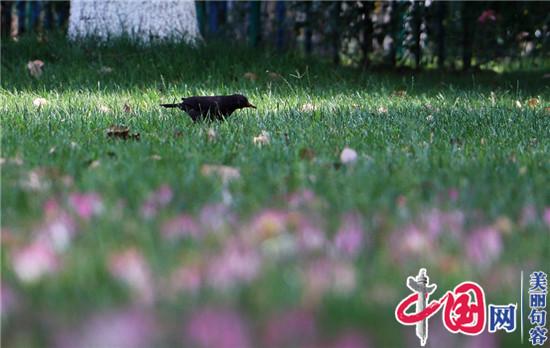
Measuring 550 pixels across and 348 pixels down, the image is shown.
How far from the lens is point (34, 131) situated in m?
3.86

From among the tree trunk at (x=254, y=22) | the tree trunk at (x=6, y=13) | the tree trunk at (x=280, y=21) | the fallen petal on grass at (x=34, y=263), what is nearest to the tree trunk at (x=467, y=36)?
the tree trunk at (x=280, y=21)

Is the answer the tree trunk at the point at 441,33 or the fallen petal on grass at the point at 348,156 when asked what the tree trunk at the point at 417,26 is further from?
the fallen petal on grass at the point at 348,156

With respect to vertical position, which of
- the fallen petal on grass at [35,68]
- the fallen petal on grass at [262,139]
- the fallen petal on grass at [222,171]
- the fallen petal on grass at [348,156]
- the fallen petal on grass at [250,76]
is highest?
the fallen petal on grass at [222,171]

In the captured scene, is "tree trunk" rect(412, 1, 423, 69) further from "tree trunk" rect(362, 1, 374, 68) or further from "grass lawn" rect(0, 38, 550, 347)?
"grass lawn" rect(0, 38, 550, 347)

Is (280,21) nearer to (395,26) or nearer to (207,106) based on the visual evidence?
(395,26)

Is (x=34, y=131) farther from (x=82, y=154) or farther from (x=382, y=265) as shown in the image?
(x=382, y=265)

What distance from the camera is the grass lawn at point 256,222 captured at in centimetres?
150

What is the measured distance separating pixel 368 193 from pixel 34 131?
1985mm

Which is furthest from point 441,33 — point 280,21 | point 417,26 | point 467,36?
point 280,21

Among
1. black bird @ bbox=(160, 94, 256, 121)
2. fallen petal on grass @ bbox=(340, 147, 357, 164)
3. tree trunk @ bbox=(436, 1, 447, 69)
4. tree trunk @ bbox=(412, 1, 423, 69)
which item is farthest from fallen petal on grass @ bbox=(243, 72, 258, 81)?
fallen petal on grass @ bbox=(340, 147, 357, 164)

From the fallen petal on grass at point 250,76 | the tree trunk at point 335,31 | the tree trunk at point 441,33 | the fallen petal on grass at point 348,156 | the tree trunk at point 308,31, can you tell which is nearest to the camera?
the fallen petal on grass at point 348,156

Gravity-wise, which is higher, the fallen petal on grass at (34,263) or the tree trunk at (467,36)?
the fallen petal on grass at (34,263)

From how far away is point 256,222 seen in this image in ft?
7.01

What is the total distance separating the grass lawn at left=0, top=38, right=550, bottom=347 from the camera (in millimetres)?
1499
